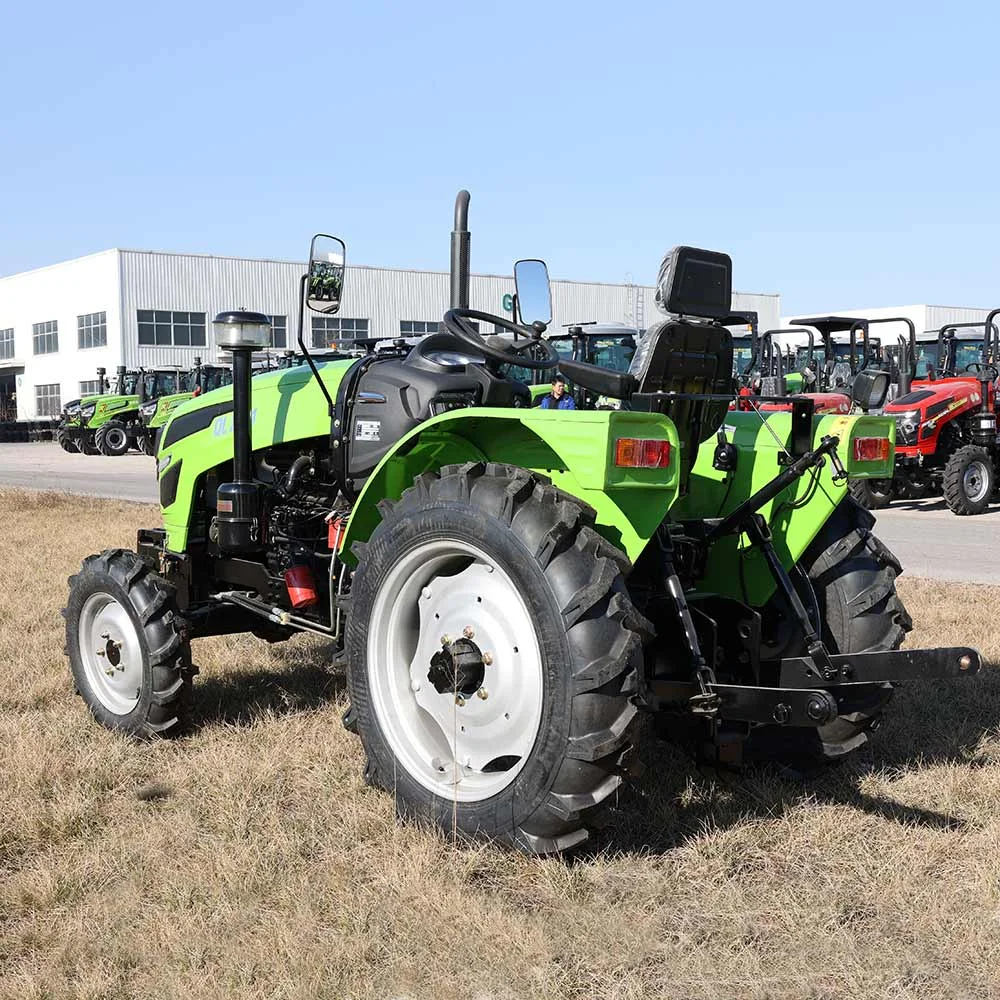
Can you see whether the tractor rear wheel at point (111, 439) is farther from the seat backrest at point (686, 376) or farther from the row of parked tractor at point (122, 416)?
the seat backrest at point (686, 376)

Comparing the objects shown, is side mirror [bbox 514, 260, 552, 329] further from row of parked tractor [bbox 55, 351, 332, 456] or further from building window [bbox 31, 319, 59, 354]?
building window [bbox 31, 319, 59, 354]

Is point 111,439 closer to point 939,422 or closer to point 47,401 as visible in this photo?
point 47,401

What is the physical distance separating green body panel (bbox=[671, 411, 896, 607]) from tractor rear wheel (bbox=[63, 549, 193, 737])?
206cm

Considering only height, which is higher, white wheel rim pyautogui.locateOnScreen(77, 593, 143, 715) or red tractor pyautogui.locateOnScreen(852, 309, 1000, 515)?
red tractor pyautogui.locateOnScreen(852, 309, 1000, 515)

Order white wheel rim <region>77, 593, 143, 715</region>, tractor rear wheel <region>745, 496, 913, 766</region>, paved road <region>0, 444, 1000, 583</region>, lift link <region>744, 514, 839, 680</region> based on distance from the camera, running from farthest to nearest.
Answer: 1. paved road <region>0, 444, 1000, 583</region>
2. white wheel rim <region>77, 593, 143, 715</region>
3. tractor rear wheel <region>745, 496, 913, 766</region>
4. lift link <region>744, 514, 839, 680</region>

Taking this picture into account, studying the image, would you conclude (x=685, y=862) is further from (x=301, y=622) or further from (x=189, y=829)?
(x=301, y=622)

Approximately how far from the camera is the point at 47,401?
161 ft

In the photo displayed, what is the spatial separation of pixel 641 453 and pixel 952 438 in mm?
Result: 11898

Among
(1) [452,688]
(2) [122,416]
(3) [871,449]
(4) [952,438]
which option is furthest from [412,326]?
(1) [452,688]

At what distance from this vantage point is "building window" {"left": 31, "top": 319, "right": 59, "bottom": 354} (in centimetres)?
4737

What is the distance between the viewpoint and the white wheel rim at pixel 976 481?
43.8 ft

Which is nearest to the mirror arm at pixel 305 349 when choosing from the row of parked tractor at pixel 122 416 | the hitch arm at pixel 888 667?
the hitch arm at pixel 888 667

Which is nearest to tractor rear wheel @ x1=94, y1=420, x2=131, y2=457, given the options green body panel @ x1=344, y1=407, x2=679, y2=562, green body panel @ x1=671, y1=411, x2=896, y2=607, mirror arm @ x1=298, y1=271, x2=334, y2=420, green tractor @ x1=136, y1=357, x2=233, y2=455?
green tractor @ x1=136, y1=357, x2=233, y2=455

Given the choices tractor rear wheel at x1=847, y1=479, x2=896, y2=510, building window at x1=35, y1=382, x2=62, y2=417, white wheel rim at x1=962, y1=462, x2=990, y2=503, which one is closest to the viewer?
white wheel rim at x1=962, y1=462, x2=990, y2=503
